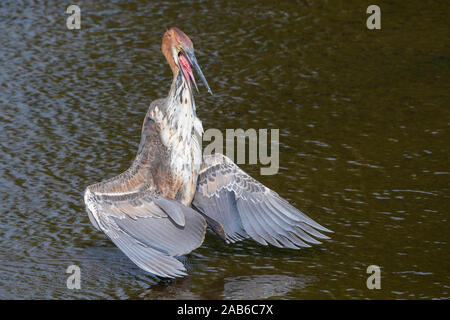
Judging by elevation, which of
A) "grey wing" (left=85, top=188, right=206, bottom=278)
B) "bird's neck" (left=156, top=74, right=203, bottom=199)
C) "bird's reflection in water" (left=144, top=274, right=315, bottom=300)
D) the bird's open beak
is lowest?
"bird's reflection in water" (left=144, top=274, right=315, bottom=300)

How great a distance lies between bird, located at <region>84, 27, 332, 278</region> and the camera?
24.1 ft

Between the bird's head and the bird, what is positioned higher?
the bird's head

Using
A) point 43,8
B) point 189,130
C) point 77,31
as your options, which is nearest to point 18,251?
point 189,130

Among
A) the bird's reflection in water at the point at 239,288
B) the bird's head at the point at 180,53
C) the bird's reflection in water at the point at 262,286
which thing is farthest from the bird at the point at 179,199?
the bird's reflection in water at the point at 262,286

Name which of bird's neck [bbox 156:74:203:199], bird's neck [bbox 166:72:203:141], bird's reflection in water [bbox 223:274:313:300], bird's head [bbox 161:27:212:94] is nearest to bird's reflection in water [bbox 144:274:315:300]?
bird's reflection in water [bbox 223:274:313:300]

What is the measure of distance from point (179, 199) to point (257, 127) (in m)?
2.81

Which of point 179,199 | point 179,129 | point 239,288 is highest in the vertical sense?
point 179,129

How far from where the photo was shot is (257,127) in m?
10.5

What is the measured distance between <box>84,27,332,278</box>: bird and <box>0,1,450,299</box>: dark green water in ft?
0.70

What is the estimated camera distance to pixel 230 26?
1318 centimetres

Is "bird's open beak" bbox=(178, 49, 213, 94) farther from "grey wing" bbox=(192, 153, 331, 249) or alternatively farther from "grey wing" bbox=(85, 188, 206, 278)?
"grey wing" bbox=(85, 188, 206, 278)

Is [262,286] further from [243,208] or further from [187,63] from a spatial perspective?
[187,63]

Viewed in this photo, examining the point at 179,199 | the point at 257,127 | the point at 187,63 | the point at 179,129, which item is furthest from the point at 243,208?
the point at 257,127
